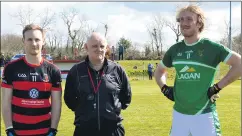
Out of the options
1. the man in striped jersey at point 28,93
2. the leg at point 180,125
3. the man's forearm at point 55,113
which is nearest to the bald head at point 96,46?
the man in striped jersey at point 28,93

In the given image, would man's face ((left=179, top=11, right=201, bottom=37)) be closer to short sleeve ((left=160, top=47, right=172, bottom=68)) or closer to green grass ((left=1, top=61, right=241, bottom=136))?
short sleeve ((left=160, top=47, right=172, bottom=68))

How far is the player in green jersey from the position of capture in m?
4.58

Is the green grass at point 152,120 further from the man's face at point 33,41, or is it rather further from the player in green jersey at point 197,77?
the man's face at point 33,41

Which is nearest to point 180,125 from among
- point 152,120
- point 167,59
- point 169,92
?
point 169,92

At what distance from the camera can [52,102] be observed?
497 centimetres

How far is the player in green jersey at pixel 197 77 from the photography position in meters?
4.58

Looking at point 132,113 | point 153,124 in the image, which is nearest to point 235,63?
point 153,124

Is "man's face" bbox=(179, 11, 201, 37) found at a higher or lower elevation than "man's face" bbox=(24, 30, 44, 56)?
higher

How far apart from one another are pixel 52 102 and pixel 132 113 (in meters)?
8.68

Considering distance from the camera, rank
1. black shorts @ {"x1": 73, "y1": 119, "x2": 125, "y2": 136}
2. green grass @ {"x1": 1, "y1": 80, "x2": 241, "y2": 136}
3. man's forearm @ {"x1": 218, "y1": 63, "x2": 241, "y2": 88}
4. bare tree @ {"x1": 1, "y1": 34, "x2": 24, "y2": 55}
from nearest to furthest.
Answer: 1. man's forearm @ {"x1": 218, "y1": 63, "x2": 241, "y2": 88}
2. black shorts @ {"x1": 73, "y1": 119, "x2": 125, "y2": 136}
3. green grass @ {"x1": 1, "y1": 80, "x2": 241, "y2": 136}
4. bare tree @ {"x1": 1, "y1": 34, "x2": 24, "y2": 55}

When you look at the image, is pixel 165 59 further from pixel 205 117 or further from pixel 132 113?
pixel 132 113

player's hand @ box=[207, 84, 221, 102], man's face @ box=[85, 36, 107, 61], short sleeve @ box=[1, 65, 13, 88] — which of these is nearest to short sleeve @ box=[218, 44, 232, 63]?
player's hand @ box=[207, 84, 221, 102]

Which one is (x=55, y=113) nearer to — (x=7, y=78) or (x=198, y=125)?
(x=7, y=78)

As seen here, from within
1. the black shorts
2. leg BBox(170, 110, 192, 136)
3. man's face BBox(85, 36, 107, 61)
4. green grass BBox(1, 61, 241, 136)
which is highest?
man's face BBox(85, 36, 107, 61)
